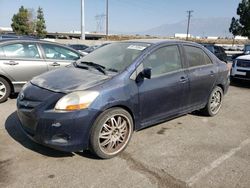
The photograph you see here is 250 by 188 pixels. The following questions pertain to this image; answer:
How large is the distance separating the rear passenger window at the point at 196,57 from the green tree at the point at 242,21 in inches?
1184

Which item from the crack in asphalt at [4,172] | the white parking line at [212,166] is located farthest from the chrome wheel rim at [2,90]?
the white parking line at [212,166]

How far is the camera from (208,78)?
5.35 m

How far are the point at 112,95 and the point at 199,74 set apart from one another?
2.12 meters

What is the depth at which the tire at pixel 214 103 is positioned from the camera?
5652 millimetres

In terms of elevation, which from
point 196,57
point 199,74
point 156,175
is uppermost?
point 196,57

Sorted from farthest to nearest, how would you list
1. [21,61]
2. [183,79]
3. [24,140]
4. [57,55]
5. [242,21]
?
[242,21] < [57,55] < [21,61] < [183,79] < [24,140]

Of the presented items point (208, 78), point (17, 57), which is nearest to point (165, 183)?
point (208, 78)

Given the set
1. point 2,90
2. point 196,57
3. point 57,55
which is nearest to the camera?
point 196,57

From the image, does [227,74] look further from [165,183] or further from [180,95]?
[165,183]

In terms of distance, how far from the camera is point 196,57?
5223 millimetres

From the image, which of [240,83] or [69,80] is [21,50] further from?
[240,83]

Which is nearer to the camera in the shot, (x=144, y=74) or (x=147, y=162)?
(x=147, y=162)

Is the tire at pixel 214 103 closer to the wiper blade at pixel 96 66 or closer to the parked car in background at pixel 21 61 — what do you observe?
the wiper blade at pixel 96 66

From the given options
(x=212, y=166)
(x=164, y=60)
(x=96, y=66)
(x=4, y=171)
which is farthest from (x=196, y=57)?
(x=4, y=171)
